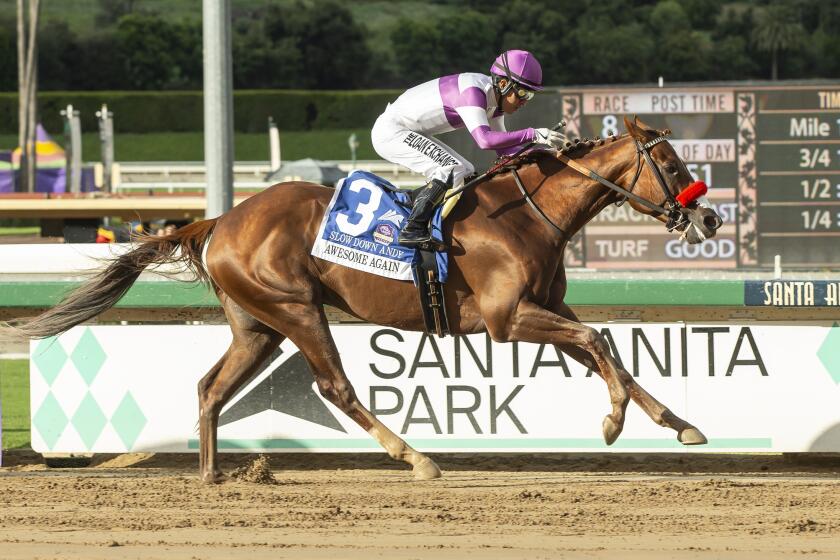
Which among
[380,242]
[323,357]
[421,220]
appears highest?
[421,220]

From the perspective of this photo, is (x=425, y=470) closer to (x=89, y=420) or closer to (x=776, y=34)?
(x=89, y=420)

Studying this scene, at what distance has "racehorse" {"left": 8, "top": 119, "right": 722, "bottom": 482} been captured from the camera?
577cm

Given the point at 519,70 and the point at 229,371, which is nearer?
the point at 519,70

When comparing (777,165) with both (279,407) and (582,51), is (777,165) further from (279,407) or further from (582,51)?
(582,51)

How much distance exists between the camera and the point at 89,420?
6906 mm

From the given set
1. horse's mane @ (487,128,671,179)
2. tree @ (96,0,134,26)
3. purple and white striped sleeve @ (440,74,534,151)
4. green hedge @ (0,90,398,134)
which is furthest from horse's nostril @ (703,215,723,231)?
tree @ (96,0,134,26)

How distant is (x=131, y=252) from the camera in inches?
256

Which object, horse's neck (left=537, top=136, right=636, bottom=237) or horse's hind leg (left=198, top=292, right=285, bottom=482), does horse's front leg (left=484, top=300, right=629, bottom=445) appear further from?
horse's hind leg (left=198, top=292, right=285, bottom=482)

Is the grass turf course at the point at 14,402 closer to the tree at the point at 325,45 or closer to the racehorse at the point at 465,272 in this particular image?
the racehorse at the point at 465,272

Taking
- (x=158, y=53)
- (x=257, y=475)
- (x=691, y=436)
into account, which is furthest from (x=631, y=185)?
(x=158, y=53)

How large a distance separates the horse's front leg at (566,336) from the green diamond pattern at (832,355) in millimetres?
1430

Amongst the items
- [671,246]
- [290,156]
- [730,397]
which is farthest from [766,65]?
[730,397]

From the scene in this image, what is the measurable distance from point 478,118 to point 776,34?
Result: 61282mm

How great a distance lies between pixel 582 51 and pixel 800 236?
51402mm
